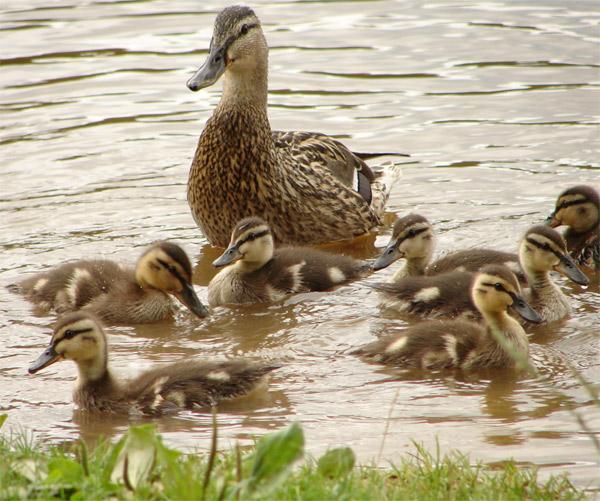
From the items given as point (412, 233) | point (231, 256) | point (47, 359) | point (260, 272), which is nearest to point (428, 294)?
Result: point (412, 233)

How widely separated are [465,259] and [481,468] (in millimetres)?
2935

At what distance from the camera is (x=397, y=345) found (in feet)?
19.6

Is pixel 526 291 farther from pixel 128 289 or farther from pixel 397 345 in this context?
pixel 128 289

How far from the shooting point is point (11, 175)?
9406 mm

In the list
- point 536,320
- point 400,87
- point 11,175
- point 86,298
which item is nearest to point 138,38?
point 400,87

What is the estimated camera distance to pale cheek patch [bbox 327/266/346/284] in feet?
23.8

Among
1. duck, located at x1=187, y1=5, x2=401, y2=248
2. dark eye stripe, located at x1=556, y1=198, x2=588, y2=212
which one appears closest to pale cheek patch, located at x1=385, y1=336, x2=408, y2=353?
dark eye stripe, located at x1=556, y1=198, x2=588, y2=212

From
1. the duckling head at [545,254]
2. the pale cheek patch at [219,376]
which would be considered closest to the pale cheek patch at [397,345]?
the pale cheek patch at [219,376]

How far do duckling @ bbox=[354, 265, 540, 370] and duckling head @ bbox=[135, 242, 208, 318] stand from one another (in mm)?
1188

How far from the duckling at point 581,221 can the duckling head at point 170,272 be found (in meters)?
2.33

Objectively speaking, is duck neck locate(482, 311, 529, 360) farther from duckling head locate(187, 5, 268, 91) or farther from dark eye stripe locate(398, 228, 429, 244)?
duckling head locate(187, 5, 268, 91)

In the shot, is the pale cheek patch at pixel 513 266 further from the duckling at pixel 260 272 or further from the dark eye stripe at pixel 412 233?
the duckling at pixel 260 272

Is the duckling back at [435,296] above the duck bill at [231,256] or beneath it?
beneath

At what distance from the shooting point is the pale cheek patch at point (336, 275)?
7.25m
